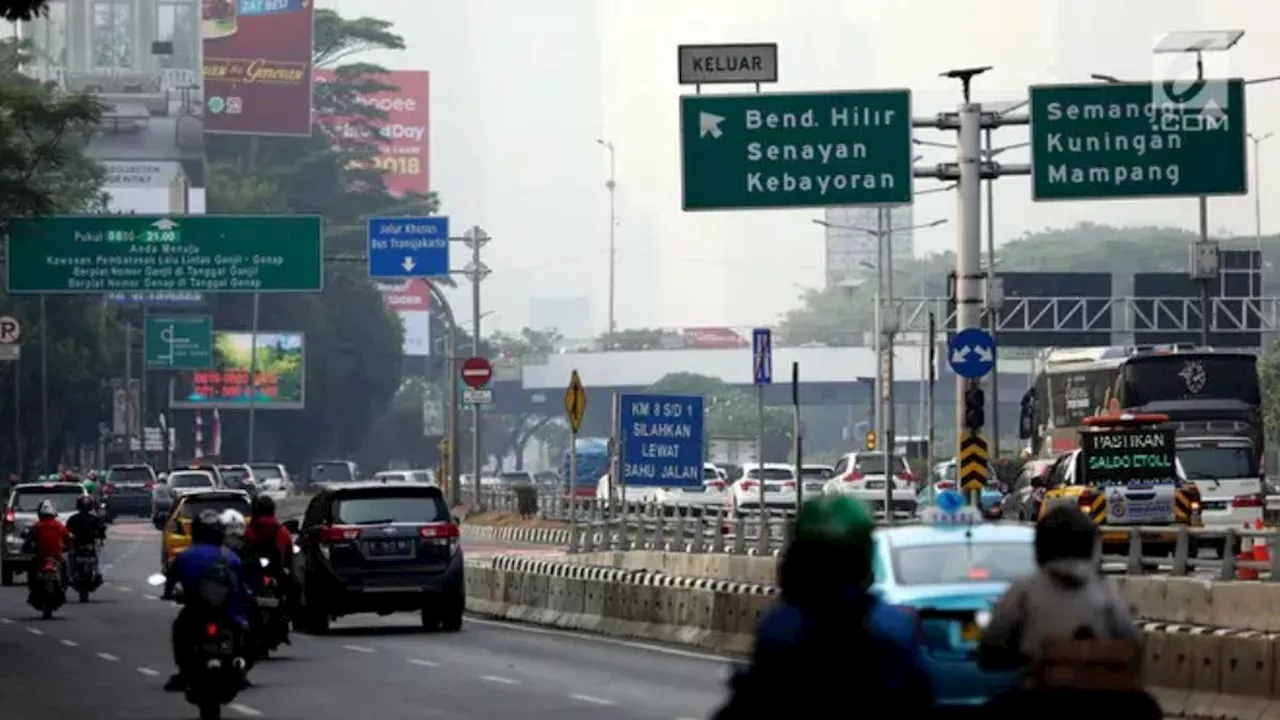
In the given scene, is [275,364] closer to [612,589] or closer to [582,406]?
[582,406]

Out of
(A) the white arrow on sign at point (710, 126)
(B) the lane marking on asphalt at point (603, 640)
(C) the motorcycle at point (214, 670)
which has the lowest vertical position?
(B) the lane marking on asphalt at point (603, 640)

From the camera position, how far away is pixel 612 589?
35812 mm

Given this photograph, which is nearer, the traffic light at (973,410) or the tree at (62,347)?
the traffic light at (973,410)

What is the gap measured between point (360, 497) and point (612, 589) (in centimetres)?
347

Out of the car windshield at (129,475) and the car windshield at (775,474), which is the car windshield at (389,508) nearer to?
the car windshield at (775,474)

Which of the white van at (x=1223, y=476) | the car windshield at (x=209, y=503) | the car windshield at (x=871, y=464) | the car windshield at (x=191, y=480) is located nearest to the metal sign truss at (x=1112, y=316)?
the car windshield at (x=871, y=464)

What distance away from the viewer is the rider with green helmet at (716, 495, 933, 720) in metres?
7.63

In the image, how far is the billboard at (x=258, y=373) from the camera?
127 m

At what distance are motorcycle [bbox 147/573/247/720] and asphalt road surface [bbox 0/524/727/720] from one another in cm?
178

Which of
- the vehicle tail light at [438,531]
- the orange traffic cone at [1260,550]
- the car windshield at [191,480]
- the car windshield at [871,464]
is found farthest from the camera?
the car windshield at [191,480]

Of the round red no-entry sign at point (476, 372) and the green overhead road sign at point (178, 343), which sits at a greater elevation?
the green overhead road sign at point (178, 343)

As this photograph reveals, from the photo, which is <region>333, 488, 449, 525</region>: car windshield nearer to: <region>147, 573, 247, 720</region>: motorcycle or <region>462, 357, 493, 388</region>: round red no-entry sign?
<region>147, 573, 247, 720</region>: motorcycle

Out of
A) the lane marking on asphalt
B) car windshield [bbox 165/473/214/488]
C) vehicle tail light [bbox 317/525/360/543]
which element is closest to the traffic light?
the lane marking on asphalt

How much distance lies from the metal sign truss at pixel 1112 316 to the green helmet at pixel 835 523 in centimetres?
7762
